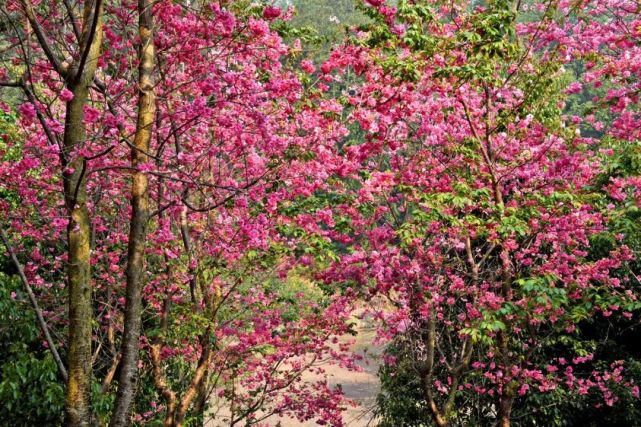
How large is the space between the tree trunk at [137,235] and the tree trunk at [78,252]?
0.96ft

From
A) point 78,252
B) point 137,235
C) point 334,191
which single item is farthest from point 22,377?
point 334,191

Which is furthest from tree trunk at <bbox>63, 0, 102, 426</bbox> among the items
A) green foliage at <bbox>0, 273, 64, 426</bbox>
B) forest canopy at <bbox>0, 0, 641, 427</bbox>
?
green foliage at <bbox>0, 273, 64, 426</bbox>

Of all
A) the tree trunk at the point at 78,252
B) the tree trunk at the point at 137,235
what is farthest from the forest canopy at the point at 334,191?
the tree trunk at the point at 78,252

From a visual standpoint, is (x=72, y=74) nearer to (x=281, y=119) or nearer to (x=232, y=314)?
(x=281, y=119)

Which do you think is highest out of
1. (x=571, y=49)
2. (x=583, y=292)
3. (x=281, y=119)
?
(x=571, y=49)

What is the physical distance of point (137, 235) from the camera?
417cm

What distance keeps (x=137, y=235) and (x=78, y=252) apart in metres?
0.56

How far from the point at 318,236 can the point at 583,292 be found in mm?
3940

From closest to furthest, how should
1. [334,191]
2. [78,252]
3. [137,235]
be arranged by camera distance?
[78,252], [137,235], [334,191]

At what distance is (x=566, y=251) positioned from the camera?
8219 mm

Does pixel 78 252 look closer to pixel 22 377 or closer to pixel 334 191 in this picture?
pixel 22 377

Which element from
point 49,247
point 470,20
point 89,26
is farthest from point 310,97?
point 49,247

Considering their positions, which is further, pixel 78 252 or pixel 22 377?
pixel 22 377

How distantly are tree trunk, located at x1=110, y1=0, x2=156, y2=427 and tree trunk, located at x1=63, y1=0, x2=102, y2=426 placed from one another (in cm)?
29
